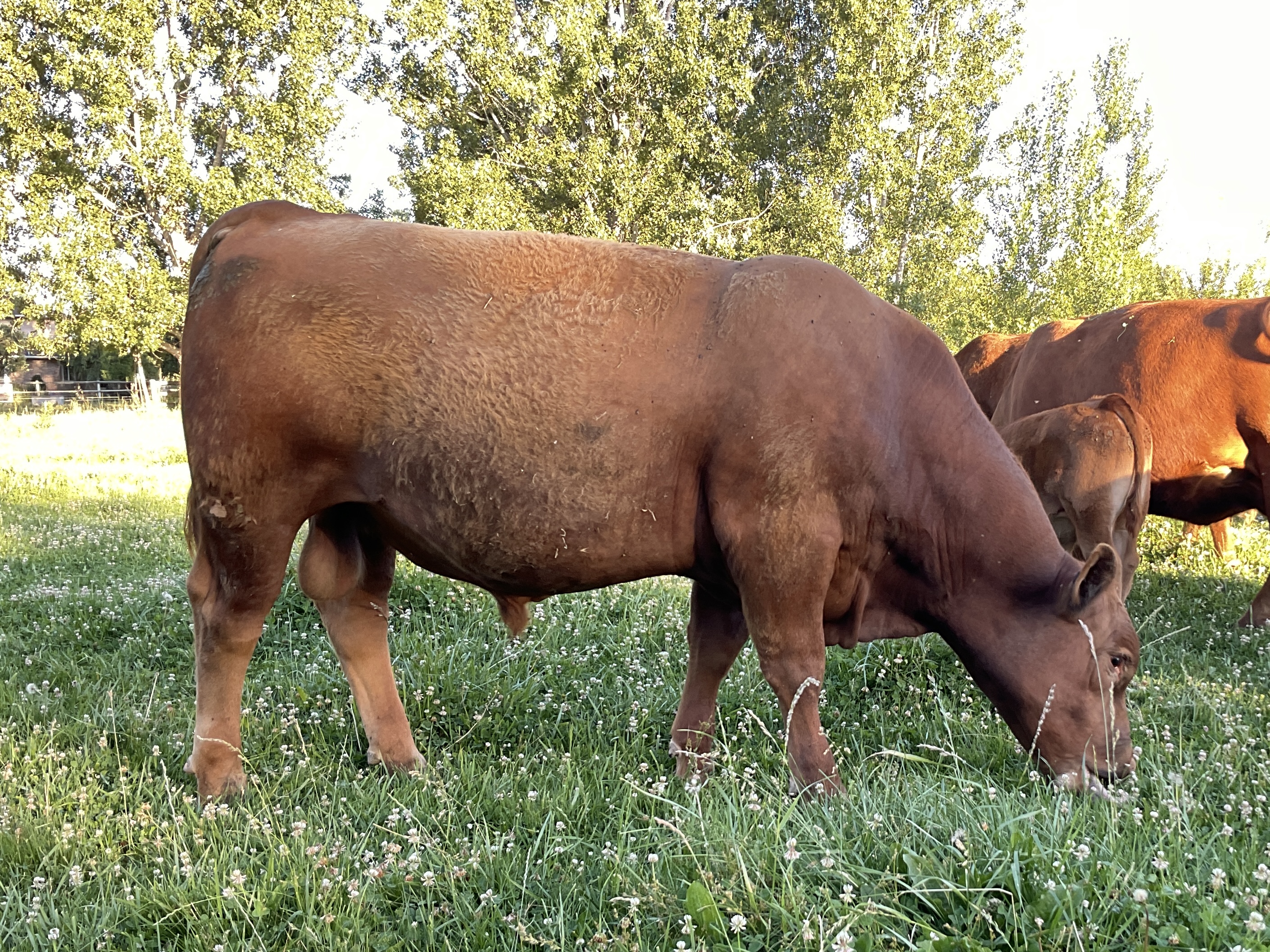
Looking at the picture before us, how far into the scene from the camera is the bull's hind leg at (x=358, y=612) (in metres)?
3.58

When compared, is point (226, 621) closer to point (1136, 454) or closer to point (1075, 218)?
point (1136, 454)

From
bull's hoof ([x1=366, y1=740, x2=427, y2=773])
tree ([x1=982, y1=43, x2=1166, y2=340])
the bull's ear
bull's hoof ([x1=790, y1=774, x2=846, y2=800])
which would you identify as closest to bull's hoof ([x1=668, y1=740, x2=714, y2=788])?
bull's hoof ([x1=790, y1=774, x2=846, y2=800])

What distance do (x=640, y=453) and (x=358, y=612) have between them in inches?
61.3

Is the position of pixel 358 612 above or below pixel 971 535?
below

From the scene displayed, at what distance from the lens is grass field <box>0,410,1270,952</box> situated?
193cm

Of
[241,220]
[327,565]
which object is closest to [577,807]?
[327,565]

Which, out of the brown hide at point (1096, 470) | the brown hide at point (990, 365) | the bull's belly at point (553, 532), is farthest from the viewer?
the brown hide at point (990, 365)

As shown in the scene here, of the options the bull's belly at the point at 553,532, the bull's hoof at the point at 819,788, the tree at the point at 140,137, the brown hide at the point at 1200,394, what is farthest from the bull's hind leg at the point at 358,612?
the tree at the point at 140,137

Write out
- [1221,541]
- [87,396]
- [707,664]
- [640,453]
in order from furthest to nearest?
[87,396] → [1221,541] → [707,664] → [640,453]

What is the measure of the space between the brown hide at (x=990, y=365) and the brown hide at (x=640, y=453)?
17.9ft

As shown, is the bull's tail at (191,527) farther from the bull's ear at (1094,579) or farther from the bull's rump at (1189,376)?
the bull's rump at (1189,376)

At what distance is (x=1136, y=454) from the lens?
517 cm

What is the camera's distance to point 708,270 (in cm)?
319

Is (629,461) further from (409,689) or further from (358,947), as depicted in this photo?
(409,689)
